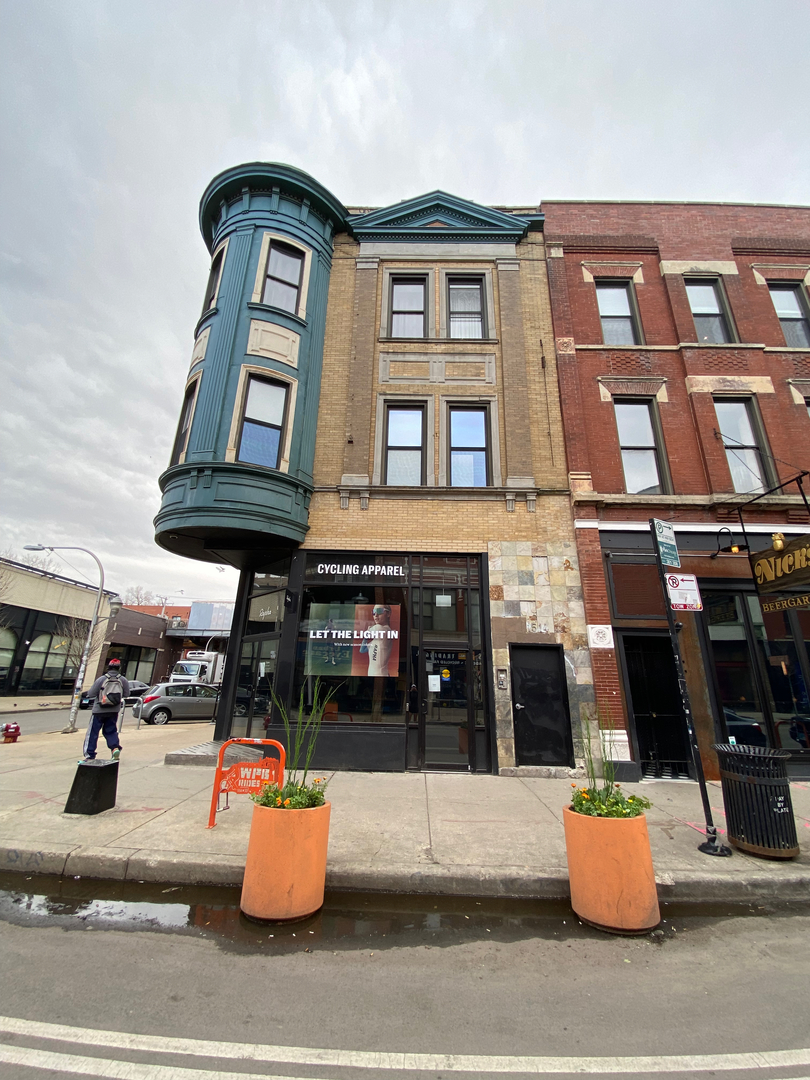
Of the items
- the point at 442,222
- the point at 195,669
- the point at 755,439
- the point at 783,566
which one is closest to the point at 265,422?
the point at 442,222

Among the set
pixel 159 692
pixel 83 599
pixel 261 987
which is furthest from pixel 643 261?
pixel 83 599

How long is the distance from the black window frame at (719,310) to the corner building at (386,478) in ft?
12.5

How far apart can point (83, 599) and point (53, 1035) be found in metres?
36.4

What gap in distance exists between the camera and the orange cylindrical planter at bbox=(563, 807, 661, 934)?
3.99 metres

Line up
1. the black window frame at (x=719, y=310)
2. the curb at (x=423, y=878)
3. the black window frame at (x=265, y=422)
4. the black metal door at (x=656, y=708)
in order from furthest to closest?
the black window frame at (x=719, y=310) < the black window frame at (x=265, y=422) < the black metal door at (x=656, y=708) < the curb at (x=423, y=878)

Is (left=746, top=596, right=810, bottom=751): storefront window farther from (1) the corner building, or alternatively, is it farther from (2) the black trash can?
(2) the black trash can

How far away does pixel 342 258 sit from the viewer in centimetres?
1252

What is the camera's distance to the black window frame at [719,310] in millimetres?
11828

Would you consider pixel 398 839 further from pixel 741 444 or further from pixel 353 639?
pixel 741 444

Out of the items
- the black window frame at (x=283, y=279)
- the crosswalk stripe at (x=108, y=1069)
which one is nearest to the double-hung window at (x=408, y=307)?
the black window frame at (x=283, y=279)

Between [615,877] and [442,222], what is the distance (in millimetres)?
14418

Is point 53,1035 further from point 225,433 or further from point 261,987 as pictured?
point 225,433

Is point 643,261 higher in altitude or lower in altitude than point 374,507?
higher

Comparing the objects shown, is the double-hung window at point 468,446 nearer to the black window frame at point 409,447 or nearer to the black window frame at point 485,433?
the black window frame at point 485,433
